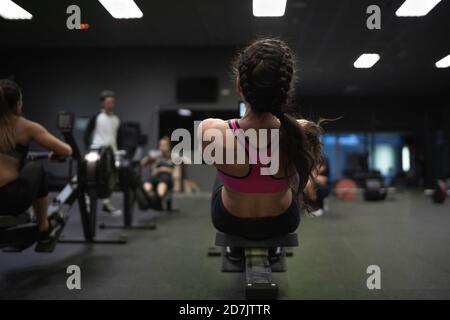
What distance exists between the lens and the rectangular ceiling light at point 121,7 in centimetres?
153

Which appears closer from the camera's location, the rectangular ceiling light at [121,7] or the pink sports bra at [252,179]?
the pink sports bra at [252,179]

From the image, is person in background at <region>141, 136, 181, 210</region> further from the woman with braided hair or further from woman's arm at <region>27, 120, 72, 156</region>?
the woman with braided hair

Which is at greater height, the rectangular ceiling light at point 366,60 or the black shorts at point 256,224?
the rectangular ceiling light at point 366,60

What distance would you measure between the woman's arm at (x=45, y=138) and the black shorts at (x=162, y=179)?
2.44m

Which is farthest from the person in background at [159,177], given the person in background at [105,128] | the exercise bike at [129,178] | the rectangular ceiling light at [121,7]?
the rectangular ceiling light at [121,7]

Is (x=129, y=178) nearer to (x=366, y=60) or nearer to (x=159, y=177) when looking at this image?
(x=159, y=177)

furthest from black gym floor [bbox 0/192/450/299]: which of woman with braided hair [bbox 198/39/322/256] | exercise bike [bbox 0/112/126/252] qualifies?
woman with braided hair [bbox 198/39/322/256]

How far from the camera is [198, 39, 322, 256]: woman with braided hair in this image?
4.15 ft

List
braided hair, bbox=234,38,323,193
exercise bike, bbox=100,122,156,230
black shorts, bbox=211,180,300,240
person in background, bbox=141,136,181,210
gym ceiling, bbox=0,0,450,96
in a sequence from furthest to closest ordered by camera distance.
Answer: person in background, bbox=141,136,181,210 → exercise bike, bbox=100,122,156,230 → gym ceiling, bbox=0,0,450,96 → black shorts, bbox=211,180,300,240 → braided hair, bbox=234,38,323,193

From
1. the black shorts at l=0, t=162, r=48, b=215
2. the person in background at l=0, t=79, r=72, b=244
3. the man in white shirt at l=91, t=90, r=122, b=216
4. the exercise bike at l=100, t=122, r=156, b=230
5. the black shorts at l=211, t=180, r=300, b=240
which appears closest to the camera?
the black shorts at l=211, t=180, r=300, b=240

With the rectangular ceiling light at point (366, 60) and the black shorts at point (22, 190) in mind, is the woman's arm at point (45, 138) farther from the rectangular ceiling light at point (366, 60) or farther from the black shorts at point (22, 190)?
the rectangular ceiling light at point (366, 60)

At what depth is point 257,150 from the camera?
1313mm

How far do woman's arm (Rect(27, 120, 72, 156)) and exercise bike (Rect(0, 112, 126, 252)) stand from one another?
0.06 metres
